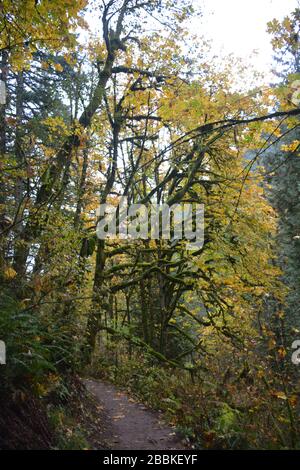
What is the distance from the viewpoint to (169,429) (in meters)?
7.10

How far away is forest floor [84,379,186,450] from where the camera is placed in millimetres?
6105

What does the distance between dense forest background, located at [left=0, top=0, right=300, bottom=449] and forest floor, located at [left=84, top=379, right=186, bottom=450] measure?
0.36 meters

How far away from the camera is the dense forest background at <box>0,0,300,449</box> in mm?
5230

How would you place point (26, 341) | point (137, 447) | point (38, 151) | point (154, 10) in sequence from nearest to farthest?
point (26, 341)
point (137, 447)
point (38, 151)
point (154, 10)

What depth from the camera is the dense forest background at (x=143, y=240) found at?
206 inches

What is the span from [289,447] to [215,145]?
838cm

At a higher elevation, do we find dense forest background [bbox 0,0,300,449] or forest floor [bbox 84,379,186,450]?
dense forest background [bbox 0,0,300,449]

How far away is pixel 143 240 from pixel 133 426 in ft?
22.1

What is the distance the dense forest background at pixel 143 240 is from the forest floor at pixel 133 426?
36 cm

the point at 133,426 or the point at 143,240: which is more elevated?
the point at 143,240

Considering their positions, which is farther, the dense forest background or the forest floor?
the forest floor

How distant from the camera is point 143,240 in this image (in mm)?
13016

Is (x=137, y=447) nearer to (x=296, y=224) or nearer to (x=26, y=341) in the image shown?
(x=26, y=341)
